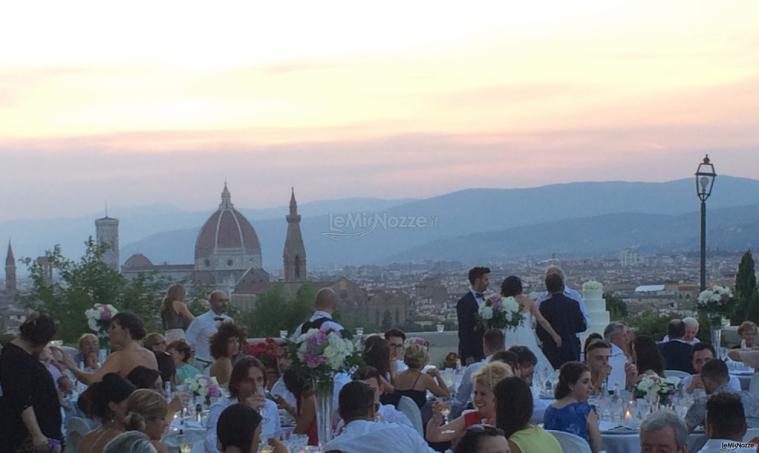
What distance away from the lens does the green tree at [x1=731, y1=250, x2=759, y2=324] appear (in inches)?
746

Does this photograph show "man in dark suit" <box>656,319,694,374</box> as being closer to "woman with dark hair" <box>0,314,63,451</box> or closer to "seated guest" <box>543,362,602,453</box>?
"seated guest" <box>543,362,602,453</box>

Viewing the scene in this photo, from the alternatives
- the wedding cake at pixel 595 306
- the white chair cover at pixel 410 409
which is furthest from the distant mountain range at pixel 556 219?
the white chair cover at pixel 410 409

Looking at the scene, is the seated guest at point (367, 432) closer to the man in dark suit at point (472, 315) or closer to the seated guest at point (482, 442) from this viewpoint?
the seated guest at point (482, 442)

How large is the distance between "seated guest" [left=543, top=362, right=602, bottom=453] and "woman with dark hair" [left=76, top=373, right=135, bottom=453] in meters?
2.34

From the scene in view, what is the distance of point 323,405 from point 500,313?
13.5ft

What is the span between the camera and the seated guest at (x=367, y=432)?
555 centimetres

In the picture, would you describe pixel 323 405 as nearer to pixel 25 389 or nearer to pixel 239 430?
pixel 25 389

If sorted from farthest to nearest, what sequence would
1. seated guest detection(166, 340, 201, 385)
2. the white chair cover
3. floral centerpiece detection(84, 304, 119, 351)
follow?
floral centerpiece detection(84, 304, 119, 351) → seated guest detection(166, 340, 201, 385) → the white chair cover

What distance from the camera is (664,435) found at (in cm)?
478

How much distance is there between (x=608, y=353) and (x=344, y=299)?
103 metres

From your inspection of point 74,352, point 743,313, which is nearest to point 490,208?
point 743,313

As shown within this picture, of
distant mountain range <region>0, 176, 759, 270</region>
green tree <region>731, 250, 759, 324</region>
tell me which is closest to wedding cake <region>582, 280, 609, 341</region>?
green tree <region>731, 250, 759, 324</region>

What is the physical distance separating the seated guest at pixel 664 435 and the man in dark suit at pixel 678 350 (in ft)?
19.1

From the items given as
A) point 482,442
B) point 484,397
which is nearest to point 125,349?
point 484,397
